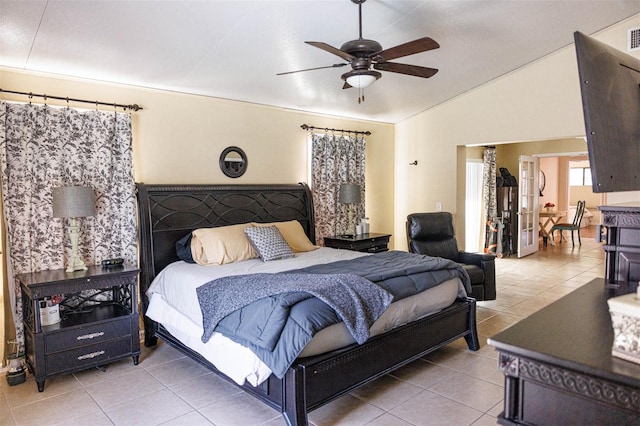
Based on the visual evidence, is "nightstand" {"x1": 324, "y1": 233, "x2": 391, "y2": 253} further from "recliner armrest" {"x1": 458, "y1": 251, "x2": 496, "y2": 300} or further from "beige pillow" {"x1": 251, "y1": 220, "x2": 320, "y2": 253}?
"recliner armrest" {"x1": 458, "y1": 251, "x2": 496, "y2": 300}

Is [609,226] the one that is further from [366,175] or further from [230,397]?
[366,175]

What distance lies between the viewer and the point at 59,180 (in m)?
3.62

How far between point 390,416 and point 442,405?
394 mm

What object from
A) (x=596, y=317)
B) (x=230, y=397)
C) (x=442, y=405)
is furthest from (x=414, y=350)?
(x=596, y=317)

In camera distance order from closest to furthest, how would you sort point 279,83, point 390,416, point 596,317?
point 596,317
point 390,416
point 279,83

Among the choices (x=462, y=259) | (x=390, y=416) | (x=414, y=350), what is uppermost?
(x=462, y=259)

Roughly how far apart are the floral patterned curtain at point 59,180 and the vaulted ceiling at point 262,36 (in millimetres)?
430

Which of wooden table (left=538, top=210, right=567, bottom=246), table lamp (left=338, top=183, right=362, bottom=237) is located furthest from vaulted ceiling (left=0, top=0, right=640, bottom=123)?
wooden table (left=538, top=210, right=567, bottom=246)

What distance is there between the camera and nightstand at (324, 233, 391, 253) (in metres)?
5.35

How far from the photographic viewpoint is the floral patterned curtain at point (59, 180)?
3.42m

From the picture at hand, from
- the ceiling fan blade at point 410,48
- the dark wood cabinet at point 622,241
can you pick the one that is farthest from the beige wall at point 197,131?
the dark wood cabinet at point 622,241

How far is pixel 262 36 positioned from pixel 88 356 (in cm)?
295

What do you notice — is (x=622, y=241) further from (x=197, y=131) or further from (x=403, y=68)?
(x=197, y=131)

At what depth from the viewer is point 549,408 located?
1.04 metres
